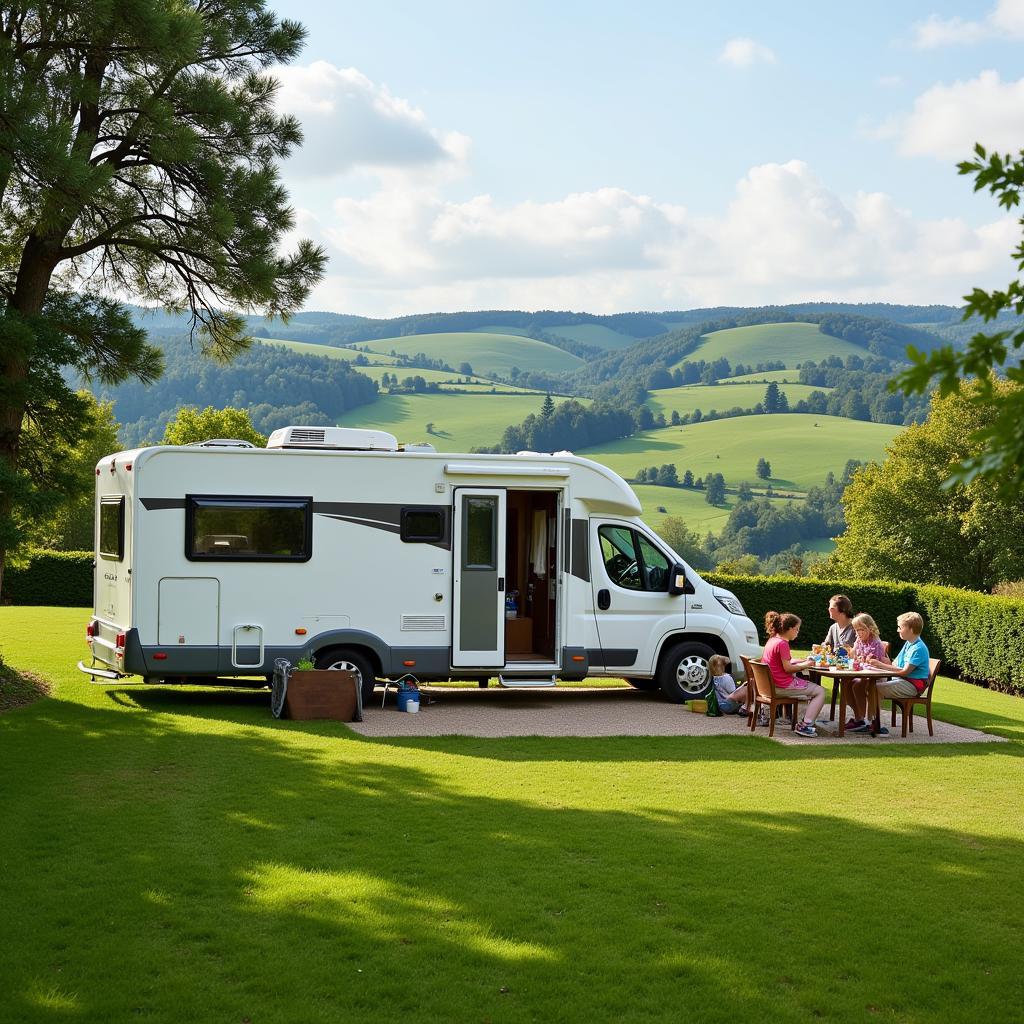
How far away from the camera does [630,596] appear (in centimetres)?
1308

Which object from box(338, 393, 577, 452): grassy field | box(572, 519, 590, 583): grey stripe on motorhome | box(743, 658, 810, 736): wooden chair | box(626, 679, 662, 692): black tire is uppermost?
box(338, 393, 577, 452): grassy field

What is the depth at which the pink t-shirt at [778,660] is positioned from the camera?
1145 cm

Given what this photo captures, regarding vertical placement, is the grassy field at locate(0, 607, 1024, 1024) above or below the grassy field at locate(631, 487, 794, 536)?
below

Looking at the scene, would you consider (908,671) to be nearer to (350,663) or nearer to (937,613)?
(350,663)

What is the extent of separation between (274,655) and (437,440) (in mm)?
93666

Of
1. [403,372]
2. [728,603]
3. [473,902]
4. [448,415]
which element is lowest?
[473,902]

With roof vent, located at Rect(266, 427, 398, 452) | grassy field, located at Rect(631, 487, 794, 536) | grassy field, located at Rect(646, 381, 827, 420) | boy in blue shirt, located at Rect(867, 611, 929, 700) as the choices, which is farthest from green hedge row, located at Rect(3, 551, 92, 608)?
grassy field, located at Rect(646, 381, 827, 420)

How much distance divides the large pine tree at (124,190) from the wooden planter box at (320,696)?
133 inches

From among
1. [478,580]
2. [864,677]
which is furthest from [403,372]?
[864,677]

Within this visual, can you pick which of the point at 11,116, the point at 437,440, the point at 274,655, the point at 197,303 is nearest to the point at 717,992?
the point at 274,655

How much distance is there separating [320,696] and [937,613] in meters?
14.0

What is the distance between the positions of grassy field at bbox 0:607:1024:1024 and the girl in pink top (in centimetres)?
91

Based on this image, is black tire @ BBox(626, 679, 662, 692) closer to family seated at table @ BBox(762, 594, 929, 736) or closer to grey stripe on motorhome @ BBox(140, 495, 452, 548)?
family seated at table @ BBox(762, 594, 929, 736)

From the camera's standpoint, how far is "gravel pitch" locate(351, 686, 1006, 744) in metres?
11.4
